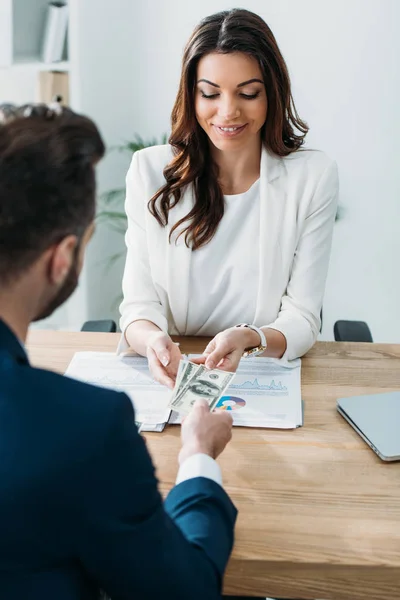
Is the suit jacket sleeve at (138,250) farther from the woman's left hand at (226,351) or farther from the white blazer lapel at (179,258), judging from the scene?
the woman's left hand at (226,351)

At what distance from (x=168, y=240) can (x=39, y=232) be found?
1269 mm

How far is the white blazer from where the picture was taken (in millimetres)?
2229

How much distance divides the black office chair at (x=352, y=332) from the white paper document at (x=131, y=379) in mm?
657

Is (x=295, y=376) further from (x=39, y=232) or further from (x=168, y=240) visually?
(x=39, y=232)

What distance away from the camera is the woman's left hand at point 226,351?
1.84 m

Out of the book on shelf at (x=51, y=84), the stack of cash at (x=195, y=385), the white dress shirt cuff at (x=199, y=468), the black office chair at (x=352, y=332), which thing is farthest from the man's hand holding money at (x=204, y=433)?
the book on shelf at (x=51, y=84)

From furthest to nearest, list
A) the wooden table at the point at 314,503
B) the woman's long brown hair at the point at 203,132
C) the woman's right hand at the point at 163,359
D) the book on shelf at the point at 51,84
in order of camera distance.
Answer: the book on shelf at the point at 51,84
the woman's long brown hair at the point at 203,132
the woman's right hand at the point at 163,359
the wooden table at the point at 314,503

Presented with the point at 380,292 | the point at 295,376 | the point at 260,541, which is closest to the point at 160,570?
the point at 260,541

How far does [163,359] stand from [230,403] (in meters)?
0.21

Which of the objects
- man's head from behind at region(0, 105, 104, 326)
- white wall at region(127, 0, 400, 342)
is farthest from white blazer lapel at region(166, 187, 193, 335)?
white wall at region(127, 0, 400, 342)

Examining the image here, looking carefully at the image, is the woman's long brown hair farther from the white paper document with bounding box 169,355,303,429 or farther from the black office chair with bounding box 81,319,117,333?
the white paper document with bounding box 169,355,303,429

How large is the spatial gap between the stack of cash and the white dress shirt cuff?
314 mm

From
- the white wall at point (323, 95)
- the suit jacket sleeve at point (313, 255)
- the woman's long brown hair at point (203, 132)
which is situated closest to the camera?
the woman's long brown hair at point (203, 132)

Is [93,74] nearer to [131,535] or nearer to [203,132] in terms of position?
[203,132]
